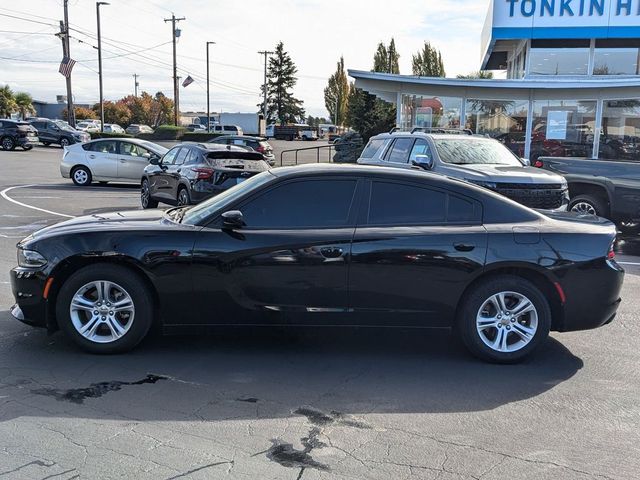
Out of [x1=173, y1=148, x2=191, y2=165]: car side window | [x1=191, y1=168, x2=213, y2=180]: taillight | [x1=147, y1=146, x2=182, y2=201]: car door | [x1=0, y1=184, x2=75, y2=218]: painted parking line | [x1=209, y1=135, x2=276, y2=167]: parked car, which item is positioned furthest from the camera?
[x1=209, y1=135, x2=276, y2=167]: parked car

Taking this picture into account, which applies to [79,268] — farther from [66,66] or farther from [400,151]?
[66,66]

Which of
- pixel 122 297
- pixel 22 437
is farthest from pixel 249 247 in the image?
pixel 22 437

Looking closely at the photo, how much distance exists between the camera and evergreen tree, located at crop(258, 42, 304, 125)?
103 m

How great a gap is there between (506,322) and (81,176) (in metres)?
16.9

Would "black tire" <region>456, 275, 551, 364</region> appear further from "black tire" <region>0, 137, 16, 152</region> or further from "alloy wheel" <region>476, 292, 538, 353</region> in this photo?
"black tire" <region>0, 137, 16, 152</region>

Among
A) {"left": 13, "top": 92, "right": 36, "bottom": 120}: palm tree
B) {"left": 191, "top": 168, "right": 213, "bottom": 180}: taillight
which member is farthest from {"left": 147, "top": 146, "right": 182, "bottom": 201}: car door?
{"left": 13, "top": 92, "right": 36, "bottom": 120}: palm tree

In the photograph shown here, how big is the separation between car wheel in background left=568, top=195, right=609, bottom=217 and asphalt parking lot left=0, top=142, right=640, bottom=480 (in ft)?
19.0

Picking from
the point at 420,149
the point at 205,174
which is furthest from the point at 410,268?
the point at 205,174

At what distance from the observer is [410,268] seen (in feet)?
17.0

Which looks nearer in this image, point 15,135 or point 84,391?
point 84,391

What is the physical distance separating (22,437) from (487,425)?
2884 millimetres

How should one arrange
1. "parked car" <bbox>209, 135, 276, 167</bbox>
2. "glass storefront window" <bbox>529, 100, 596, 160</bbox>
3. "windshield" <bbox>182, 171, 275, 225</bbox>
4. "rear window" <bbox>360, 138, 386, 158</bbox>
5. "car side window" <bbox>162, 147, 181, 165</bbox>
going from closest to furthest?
"windshield" <bbox>182, 171, 275, 225</bbox> < "rear window" <bbox>360, 138, 386, 158</bbox> < "car side window" <bbox>162, 147, 181, 165</bbox> < "glass storefront window" <bbox>529, 100, 596, 160</bbox> < "parked car" <bbox>209, 135, 276, 167</bbox>

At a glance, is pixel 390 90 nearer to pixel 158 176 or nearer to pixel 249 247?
pixel 158 176

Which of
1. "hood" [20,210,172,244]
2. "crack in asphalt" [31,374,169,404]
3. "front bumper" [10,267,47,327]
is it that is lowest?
"crack in asphalt" [31,374,169,404]
